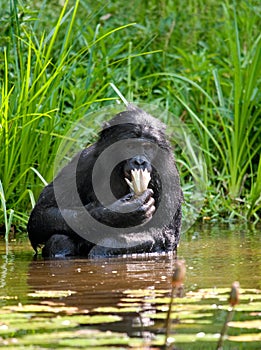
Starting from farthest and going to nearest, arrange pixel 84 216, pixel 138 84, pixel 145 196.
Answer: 1. pixel 138 84
2. pixel 84 216
3. pixel 145 196

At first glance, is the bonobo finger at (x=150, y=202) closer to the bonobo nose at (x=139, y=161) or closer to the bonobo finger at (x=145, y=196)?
the bonobo finger at (x=145, y=196)

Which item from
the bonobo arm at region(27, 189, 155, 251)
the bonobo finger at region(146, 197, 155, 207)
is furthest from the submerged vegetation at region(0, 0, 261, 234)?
the bonobo finger at region(146, 197, 155, 207)

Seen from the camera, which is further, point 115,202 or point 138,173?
point 115,202

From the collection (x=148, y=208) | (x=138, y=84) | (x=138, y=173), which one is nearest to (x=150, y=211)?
(x=148, y=208)

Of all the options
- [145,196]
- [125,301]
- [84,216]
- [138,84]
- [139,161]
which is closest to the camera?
[125,301]

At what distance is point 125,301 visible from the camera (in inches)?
171

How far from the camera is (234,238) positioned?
24.5 feet

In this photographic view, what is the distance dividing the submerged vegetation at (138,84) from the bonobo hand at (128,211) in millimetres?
843

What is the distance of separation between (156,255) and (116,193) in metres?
0.51

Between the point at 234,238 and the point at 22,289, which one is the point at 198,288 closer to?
the point at 22,289

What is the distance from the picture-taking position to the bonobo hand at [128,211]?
619cm

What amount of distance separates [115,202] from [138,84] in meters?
4.38

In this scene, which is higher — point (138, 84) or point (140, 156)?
point (140, 156)

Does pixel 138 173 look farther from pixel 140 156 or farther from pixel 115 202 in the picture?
pixel 115 202
